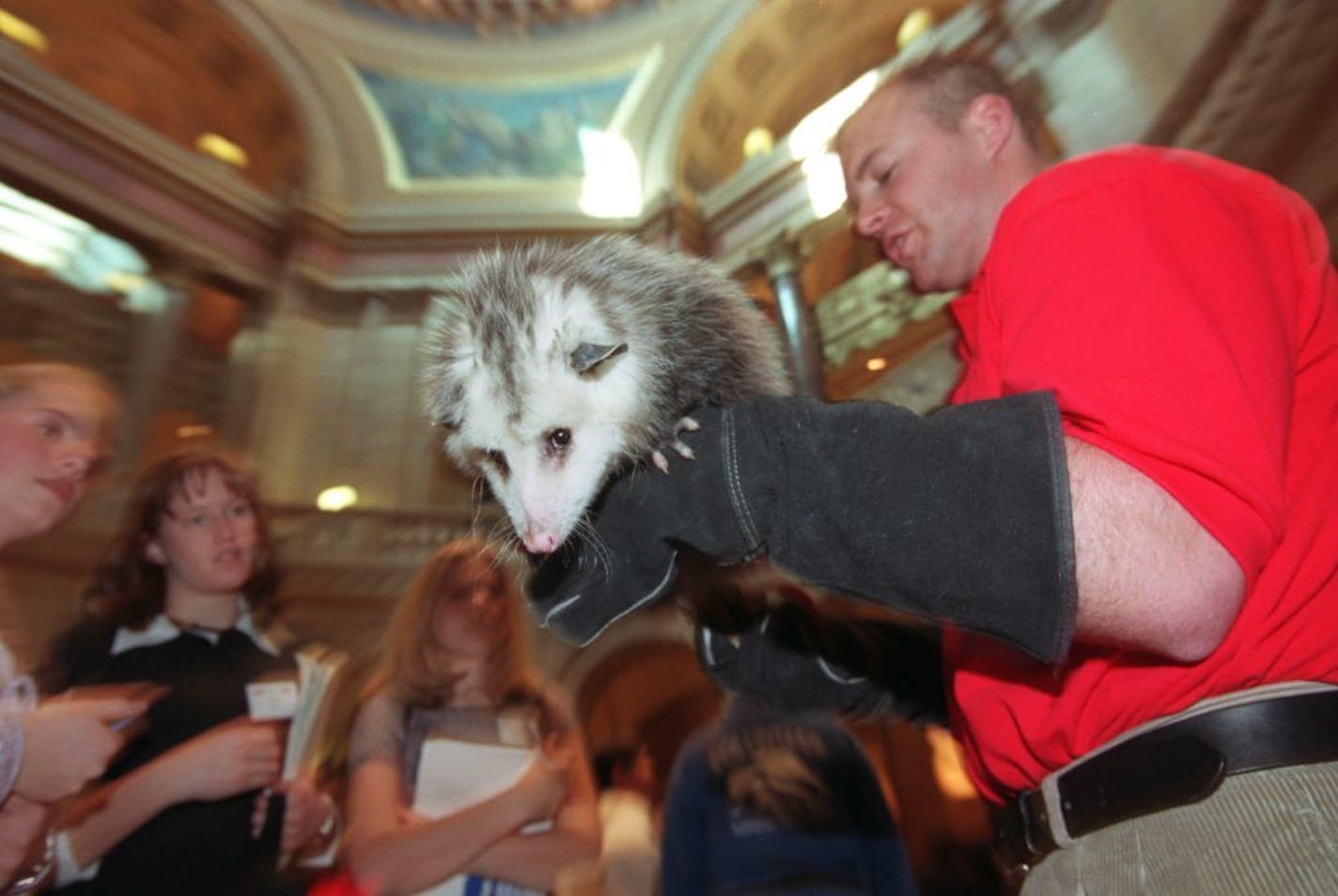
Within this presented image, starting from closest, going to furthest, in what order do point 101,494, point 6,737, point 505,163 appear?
1. point 6,737
2. point 101,494
3. point 505,163

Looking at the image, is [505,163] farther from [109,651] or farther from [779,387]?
[109,651]

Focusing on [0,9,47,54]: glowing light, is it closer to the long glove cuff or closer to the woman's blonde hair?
the woman's blonde hair

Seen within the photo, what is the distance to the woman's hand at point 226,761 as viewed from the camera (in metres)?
0.85

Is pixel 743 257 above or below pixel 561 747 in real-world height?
above

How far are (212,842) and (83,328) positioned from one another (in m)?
0.90

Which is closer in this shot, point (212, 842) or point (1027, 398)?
point (1027, 398)

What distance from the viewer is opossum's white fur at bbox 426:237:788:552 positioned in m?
0.64

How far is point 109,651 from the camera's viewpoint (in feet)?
2.94

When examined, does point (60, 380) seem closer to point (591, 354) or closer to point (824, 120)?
point (591, 354)

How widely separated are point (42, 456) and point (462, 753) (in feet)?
2.41

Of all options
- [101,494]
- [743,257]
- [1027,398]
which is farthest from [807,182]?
[101,494]

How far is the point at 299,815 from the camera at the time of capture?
93 centimetres

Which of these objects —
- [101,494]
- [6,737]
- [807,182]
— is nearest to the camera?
[6,737]

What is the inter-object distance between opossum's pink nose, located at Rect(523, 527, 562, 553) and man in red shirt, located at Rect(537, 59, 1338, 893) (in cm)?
6
